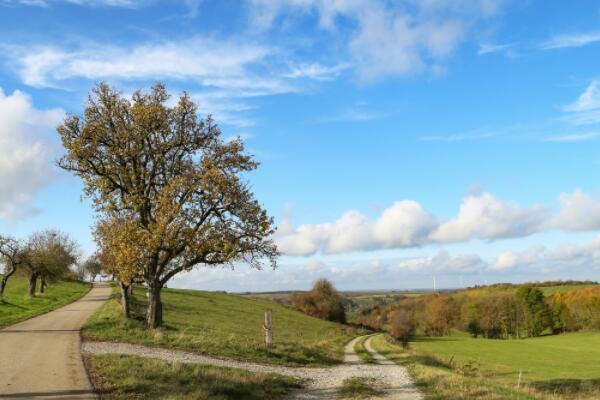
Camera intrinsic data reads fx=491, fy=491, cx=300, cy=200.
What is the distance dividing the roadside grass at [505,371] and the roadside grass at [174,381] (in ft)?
19.2

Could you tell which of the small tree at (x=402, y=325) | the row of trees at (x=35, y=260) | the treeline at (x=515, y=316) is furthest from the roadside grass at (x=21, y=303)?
the treeline at (x=515, y=316)

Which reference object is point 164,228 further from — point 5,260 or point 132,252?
point 5,260

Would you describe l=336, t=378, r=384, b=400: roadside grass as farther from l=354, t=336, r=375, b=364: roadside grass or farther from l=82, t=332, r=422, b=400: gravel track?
l=354, t=336, r=375, b=364: roadside grass

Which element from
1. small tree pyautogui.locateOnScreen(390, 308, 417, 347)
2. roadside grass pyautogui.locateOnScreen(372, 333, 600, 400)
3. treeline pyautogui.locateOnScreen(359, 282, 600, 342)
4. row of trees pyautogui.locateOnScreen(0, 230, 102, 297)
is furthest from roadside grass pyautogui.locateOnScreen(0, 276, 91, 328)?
treeline pyautogui.locateOnScreen(359, 282, 600, 342)

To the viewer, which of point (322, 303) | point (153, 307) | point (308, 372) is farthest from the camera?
point (322, 303)

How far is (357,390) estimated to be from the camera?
1762 cm

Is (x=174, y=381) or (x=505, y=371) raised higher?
(x=174, y=381)

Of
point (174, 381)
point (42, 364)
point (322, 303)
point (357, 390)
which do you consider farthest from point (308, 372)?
point (322, 303)

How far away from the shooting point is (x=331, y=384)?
1902cm

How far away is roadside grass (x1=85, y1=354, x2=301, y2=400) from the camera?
44.2 ft

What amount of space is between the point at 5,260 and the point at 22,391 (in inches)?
1911

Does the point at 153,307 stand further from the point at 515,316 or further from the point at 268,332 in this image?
the point at 515,316

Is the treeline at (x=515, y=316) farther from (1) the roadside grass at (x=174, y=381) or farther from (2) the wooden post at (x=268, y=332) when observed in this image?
(1) the roadside grass at (x=174, y=381)

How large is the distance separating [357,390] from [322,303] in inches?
3871
